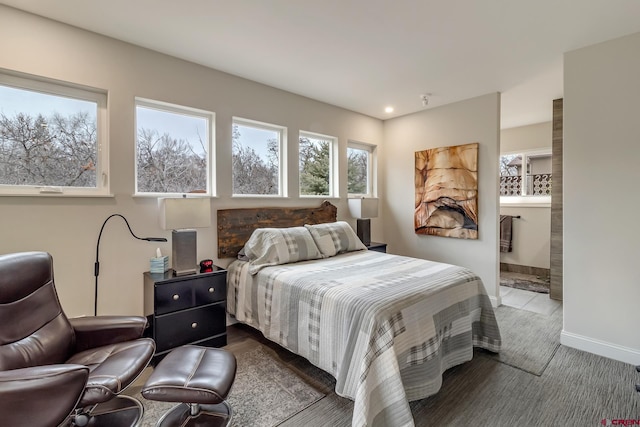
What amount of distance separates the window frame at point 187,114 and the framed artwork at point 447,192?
291cm

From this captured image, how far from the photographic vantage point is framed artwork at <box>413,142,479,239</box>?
3.87 m

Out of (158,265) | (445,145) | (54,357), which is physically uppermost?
(445,145)

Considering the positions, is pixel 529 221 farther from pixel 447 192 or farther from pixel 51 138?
pixel 51 138

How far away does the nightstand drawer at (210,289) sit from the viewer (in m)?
2.52

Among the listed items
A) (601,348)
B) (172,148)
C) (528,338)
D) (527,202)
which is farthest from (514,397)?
(527,202)

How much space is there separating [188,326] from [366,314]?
1.56 metres

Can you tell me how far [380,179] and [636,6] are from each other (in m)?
3.21

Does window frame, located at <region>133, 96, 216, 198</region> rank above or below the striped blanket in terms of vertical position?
above

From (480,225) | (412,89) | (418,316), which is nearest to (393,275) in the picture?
(418,316)

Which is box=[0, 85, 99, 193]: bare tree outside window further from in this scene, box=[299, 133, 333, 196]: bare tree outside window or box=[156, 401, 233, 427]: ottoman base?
box=[299, 133, 333, 196]: bare tree outside window

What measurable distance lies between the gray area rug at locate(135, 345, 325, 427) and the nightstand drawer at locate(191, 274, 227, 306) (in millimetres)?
564

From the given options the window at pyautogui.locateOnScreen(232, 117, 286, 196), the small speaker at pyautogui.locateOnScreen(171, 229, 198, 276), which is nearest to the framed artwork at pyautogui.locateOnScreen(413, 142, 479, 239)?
the window at pyautogui.locateOnScreen(232, 117, 286, 196)

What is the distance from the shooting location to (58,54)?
2256mm

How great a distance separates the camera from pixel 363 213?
13.7 feet
